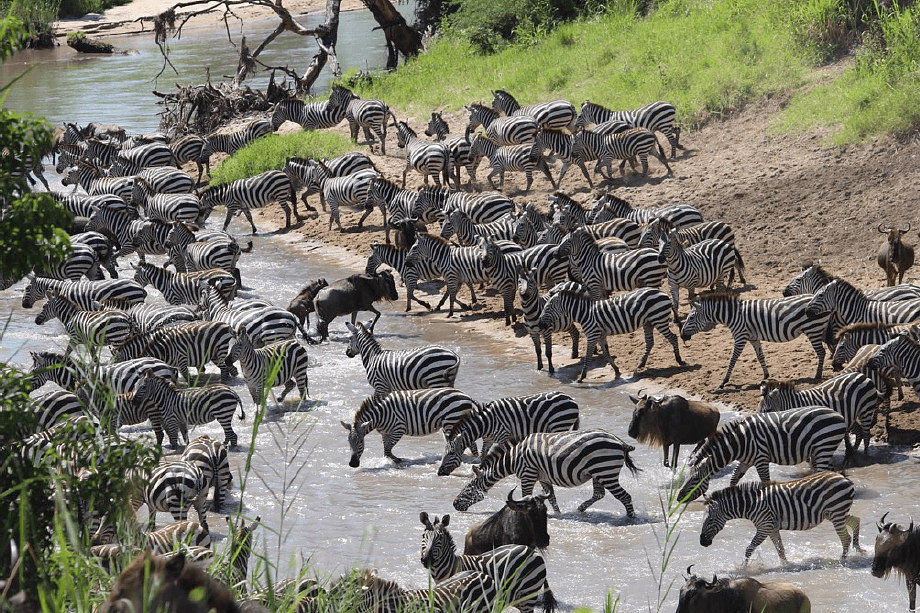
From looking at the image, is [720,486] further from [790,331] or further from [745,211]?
[745,211]

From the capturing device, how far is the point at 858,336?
38.2 ft

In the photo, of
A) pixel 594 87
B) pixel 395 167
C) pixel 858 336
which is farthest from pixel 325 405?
pixel 594 87

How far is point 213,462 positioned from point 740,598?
4.81 meters

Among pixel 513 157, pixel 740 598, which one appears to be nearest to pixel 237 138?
pixel 513 157

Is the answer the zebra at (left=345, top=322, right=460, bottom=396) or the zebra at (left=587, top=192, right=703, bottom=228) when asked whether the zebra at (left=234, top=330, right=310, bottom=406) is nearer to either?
the zebra at (left=345, top=322, right=460, bottom=396)

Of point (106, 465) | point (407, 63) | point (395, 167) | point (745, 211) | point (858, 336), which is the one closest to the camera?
point (106, 465)

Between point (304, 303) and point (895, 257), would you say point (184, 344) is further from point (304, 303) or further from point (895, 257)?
point (895, 257)

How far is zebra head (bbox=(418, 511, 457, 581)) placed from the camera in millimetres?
7895

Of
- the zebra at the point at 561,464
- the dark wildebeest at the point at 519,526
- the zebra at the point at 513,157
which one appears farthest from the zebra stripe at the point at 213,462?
the zebra at the point at 513,157

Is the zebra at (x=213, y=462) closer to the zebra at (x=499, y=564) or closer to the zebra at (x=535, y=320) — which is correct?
the zebra at (x=499, y=564)

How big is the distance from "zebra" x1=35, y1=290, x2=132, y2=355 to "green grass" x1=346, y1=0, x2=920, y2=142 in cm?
1161

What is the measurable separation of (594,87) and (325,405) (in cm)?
1341

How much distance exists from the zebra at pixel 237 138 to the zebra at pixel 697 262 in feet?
45.2

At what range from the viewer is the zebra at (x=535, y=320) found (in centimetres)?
1329
